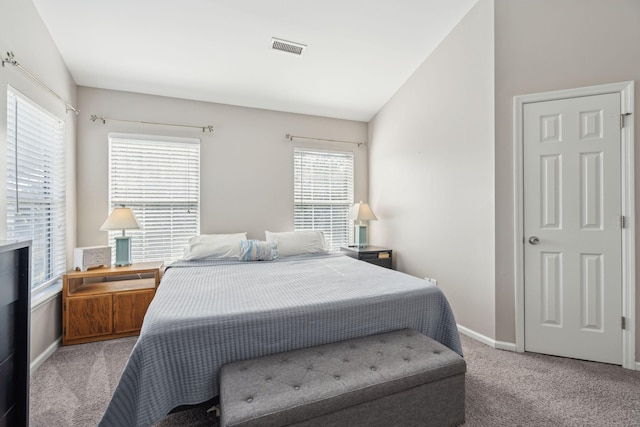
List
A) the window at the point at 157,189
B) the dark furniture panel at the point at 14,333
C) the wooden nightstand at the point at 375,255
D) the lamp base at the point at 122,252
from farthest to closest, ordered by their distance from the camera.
Answer: the wooden nightstand at the point at 375,255 < the window at the point at 157,189 < the lamp base at the point at 122,252 < the dark furniture panel at the point at 14,333

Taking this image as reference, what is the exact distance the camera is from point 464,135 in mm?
2803

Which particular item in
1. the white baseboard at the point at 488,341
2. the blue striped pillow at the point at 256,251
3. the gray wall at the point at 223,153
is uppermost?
the gray wall at the point at 223,153

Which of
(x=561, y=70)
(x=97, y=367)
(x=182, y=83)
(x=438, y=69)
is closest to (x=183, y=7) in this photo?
(x=182, y=83)

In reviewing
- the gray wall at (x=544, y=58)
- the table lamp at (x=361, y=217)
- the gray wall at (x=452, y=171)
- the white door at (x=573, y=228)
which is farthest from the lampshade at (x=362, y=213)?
the white door at (x=573, y=228)

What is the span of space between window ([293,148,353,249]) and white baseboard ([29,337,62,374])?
265cm

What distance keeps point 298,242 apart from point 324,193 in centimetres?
106

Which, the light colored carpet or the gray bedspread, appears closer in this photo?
the gray bedspread

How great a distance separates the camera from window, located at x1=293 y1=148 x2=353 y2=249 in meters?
4.05

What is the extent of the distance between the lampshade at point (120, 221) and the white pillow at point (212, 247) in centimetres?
58

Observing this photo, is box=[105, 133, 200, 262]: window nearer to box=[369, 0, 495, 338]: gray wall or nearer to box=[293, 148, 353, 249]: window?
box=[293, 148, 353, 249]: window

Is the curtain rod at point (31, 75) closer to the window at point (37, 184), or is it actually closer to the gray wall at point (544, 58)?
the window at point (37, 184)

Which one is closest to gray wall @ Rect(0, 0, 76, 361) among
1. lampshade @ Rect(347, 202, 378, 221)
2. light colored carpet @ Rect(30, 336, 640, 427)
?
light colored carpet @ Rect(30, 336, 640, 427)

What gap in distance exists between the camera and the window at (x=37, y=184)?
6.66ft

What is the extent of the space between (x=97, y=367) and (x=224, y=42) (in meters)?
2.97
